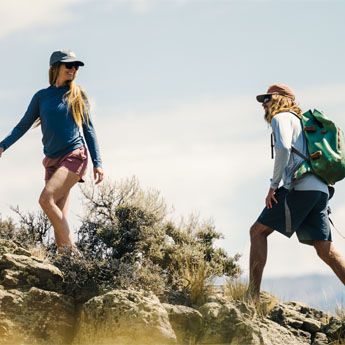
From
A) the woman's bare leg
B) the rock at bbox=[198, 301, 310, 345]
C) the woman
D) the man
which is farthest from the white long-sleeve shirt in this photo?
the woman's bare leg

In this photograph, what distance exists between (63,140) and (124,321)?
264 cm

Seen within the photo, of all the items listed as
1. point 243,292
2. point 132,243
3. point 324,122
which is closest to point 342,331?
point 243,292

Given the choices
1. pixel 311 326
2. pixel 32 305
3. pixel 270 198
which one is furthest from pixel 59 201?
pixel 311 326

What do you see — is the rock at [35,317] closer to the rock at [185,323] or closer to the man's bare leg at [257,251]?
the rock at [185,323]

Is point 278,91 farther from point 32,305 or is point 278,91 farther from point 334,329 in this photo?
point 32,305

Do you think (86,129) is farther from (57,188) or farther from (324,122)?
(324,122)

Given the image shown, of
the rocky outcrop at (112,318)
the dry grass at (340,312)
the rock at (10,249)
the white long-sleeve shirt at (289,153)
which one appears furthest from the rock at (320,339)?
the rock at (10,249)

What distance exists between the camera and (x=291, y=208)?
26.3 feet

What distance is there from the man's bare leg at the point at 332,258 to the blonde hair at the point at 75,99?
338 cm

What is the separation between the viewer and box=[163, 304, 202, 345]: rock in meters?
7.68

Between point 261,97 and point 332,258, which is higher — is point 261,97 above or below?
above

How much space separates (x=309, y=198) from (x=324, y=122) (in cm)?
101

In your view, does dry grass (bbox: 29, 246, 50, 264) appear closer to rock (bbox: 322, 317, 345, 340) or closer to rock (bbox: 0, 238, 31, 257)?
rock (bbox: 0, 238, 31, 257)

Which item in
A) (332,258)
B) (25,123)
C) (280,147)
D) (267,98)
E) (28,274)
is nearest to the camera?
(280,147)
